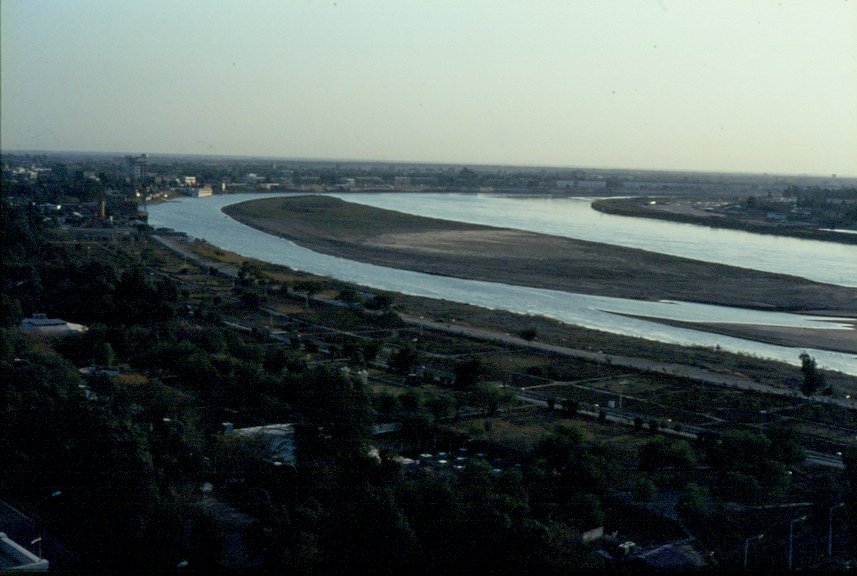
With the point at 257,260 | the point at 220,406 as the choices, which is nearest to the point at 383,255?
the point at 257,260

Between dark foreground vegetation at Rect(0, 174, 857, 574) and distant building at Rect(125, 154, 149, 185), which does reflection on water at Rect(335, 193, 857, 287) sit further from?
distant building at Rect(125, 154, 149, 185)

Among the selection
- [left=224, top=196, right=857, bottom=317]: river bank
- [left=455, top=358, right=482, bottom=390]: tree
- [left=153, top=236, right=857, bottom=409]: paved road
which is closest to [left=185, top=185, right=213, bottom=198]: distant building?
[left=224, top=196, right=857, bottom=317]: river bank

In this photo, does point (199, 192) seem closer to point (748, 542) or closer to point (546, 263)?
point (546, 263)

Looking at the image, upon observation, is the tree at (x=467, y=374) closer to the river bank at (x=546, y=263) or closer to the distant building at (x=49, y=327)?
the distant building at (x=49, y=327)

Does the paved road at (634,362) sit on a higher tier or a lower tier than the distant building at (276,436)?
lower

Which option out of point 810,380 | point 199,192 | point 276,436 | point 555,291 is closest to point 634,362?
point 810,380

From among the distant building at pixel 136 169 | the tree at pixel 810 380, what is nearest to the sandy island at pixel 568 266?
the tree at pixel 810 380
